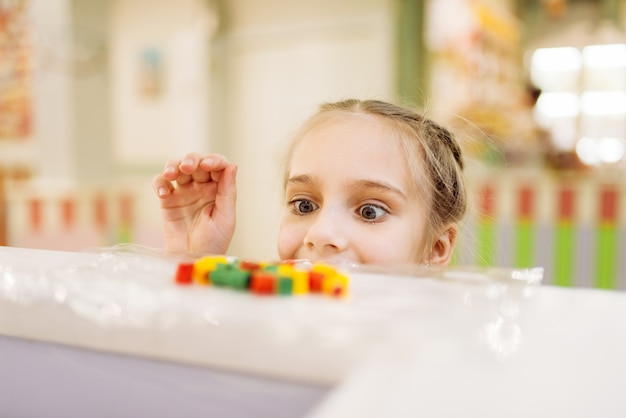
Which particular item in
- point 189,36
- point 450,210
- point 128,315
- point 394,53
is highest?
point 189,36

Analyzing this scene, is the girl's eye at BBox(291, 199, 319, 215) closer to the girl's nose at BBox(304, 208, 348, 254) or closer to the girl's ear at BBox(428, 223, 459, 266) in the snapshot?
the girl's nose at BBox(304, 208, 348, 254)

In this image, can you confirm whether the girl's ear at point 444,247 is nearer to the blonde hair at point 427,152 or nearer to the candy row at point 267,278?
the blonde hair at point 427,152

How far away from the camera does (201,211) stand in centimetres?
89

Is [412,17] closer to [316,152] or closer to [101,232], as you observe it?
[101,232]

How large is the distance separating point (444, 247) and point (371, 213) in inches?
8.1

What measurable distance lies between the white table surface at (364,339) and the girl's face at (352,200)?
41cm

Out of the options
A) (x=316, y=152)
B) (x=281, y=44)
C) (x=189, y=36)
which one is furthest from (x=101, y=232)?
(x=316, y=152)

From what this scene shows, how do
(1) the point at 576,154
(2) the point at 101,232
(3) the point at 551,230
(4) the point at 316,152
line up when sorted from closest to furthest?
1. (4) the point at 316,152
2. (3) the point at 551,230
3. (2) the point at 101,232
4. (1) the point at 576,154

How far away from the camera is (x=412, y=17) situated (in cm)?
333

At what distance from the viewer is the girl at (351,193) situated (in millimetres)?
762

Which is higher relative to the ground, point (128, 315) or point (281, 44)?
point (281, 44)

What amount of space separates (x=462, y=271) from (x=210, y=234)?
55 cm

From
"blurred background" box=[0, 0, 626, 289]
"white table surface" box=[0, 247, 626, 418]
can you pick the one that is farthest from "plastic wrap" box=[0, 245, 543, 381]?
"blurred background" box=[0, 0, 626, 289]

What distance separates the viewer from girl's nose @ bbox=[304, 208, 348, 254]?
71 cm
